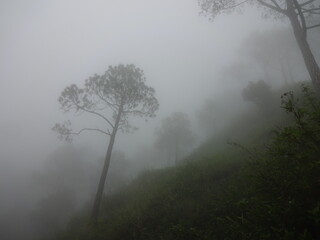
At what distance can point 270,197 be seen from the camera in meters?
3.13

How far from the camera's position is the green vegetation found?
2625mm

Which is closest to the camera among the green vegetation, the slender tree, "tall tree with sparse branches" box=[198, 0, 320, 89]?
the green vegetation

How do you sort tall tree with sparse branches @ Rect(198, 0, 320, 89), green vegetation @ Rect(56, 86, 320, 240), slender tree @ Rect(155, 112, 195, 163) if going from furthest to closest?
1. slender tree @ Rect(155, 112, 195, 163)
2. tall tree with sparse branches @ Rect(198, 0, 320, 89)
3. green vegetation @ Rect(56, 86, 320, 240)

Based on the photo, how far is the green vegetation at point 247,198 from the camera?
2625 millimetres

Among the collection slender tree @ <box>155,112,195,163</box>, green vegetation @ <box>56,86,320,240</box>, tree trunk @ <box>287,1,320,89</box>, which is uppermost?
slender tree @ <box>155,112,195,163</box>

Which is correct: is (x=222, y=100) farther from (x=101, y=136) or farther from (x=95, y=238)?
(x=101, y=136)

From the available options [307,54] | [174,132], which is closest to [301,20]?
[307,54]

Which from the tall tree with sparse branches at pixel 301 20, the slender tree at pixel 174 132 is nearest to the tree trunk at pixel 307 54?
the tall tree with sparse branches at pixel 301 20

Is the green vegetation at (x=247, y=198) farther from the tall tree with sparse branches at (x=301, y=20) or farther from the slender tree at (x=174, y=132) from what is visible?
the slender tree at (x=174, y=132)

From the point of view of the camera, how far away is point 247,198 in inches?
195

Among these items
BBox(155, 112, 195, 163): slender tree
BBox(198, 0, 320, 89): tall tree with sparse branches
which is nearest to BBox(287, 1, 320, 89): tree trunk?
BBox(198, 0, 320, 89): tall tree with sparse branches

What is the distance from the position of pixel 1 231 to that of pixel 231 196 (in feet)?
200

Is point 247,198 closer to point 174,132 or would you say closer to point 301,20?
point 301,20

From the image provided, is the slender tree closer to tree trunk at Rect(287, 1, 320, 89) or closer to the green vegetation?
the green vegetation
